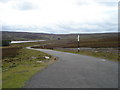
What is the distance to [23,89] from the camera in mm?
7301

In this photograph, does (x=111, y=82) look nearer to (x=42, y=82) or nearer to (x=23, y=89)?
(x=42, y=82)

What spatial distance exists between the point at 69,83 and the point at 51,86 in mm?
982

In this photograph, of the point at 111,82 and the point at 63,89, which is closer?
the point at 63,89

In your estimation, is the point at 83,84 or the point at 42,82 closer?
the point at 83,84

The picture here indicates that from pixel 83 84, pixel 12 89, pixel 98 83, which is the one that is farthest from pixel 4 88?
pixel 98 83

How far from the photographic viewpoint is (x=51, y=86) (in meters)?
7.70

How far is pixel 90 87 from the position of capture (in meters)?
7.35

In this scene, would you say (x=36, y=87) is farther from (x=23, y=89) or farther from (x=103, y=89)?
(x=103, y=89)

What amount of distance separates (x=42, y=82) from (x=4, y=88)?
6.20ft

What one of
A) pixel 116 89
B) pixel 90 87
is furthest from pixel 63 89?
pixel 116 89

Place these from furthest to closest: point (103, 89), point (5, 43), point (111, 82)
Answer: point (5, 43)
point (111, 82)
point (103, 89)

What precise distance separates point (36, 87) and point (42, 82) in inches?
36.7

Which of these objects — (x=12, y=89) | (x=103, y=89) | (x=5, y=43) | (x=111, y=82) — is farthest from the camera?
(x=5, y=43)

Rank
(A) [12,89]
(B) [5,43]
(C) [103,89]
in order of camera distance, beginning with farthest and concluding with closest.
Answer: (B) [5,43] → (A) [12,89] → (C) [103,89]
